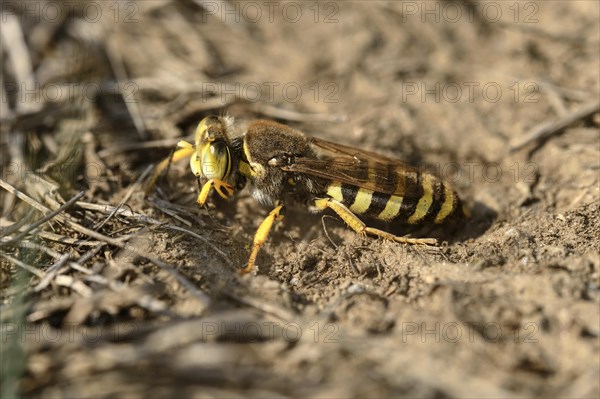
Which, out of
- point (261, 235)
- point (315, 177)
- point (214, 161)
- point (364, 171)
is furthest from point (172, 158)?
point (364, 171)

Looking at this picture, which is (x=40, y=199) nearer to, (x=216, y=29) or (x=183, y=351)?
(x=183, y=351)

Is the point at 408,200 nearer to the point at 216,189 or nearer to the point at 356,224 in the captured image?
the point at 356,224

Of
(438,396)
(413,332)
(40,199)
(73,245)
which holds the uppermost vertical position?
(40,199)

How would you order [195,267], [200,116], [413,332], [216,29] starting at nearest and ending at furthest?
[413,332], [195,267], [200,116], [216,29]

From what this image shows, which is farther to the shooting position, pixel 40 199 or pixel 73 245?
pixel 40 199

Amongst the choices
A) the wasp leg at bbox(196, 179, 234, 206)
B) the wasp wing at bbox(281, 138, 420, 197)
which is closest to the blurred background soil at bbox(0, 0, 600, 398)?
the wasp leg at bbox(196, 179, 234, 206)

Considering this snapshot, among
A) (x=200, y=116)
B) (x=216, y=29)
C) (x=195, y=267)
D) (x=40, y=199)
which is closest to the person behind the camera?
(x=195, y=267)

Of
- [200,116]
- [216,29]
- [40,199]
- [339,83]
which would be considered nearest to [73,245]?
[40,199]

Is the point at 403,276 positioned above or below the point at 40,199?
below
